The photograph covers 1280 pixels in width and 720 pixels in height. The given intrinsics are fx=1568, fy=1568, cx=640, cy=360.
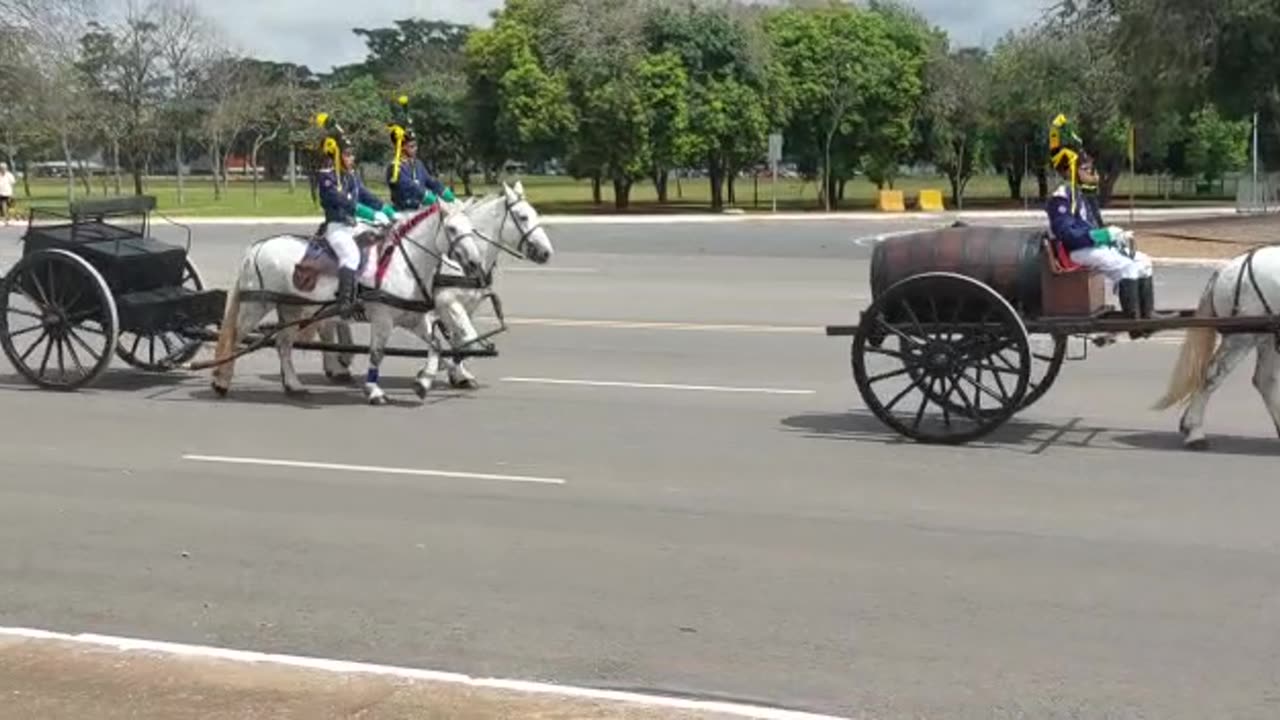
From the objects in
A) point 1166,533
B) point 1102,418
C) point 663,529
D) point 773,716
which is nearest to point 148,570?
point 663,529

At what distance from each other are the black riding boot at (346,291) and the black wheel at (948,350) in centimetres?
437

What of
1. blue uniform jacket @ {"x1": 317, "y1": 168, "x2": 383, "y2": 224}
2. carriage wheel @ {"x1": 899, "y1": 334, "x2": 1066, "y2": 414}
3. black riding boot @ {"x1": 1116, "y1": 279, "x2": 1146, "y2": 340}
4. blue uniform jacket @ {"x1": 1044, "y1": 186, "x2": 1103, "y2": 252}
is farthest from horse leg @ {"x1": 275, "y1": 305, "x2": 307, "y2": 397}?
black riding boot @ {"x1": 1116, "y1": 279, "x2": 1146, "y2": 340}

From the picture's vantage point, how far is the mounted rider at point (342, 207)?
13.0m

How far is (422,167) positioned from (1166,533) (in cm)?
909

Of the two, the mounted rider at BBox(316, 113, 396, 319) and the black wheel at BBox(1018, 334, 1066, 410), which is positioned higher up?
the mounted rider at BBox(316, 113, 396, 319)

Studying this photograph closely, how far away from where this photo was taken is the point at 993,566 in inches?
302

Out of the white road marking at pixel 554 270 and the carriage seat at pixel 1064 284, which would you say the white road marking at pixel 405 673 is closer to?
the carriage seat at pixel 1064 284

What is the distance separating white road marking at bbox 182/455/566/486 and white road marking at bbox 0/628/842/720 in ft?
11.9

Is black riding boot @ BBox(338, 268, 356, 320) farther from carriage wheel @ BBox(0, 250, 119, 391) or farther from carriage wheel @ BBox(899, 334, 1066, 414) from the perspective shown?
carriage wheel @ BBox(899, 334, 1066, 414)

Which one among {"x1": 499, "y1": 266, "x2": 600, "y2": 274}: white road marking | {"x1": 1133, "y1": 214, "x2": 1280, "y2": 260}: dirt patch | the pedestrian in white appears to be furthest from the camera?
the pedestrian in white

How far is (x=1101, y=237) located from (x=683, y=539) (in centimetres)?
418

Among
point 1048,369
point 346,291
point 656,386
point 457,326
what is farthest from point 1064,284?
point 346,291

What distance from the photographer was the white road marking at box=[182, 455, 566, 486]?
32.5 feet

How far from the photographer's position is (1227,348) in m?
10.7
